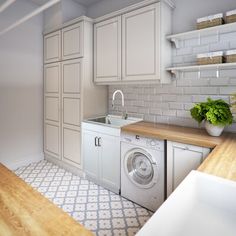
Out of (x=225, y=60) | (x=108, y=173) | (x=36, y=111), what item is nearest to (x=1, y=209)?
(x=108, y=173)

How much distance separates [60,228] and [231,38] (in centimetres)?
235

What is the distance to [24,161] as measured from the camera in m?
3.51

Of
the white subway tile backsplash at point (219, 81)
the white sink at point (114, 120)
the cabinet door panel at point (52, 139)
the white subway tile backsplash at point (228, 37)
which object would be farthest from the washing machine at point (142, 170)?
the cabinet door panel at point (52, 139)

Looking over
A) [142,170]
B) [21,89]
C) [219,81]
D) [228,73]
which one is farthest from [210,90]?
[21,89]

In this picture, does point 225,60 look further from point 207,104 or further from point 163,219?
point 163,219

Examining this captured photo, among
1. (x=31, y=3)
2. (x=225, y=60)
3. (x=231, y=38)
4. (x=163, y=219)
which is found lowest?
(x=163, y=219)

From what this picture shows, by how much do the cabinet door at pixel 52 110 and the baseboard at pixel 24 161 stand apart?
198 mm

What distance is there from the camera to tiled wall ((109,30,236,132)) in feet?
7.20

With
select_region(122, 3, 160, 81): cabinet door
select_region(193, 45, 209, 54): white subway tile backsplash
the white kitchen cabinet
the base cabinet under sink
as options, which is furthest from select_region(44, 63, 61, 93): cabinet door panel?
the white kitchen cabinet

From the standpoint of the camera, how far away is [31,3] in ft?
11.1

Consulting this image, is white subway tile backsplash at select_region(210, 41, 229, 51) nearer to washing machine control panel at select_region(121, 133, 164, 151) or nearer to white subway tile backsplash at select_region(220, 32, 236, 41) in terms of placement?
white subway tile backsplash at select_region(220, 32, 236, 41)

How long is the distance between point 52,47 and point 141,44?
1692mm

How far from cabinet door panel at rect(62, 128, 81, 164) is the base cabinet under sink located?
14 centimetres

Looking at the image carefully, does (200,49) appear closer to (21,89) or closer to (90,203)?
(90,203)
